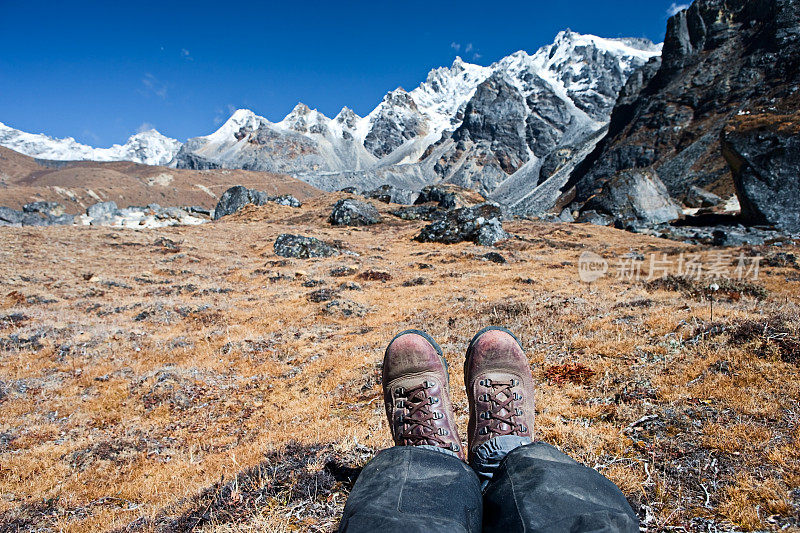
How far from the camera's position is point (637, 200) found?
45344 millimetres

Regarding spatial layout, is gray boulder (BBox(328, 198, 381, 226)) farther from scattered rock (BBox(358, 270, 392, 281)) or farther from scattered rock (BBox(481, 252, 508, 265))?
scattered rock (BBox(358, 270, 392, 281))

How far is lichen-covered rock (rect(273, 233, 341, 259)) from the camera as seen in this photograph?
24219 millimetres

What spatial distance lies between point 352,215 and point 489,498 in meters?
40.2

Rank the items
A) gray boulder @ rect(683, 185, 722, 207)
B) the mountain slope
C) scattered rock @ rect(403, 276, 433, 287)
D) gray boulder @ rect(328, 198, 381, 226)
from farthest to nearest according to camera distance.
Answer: the mountain slope → gray boulder @ rect(683, 185, 722, 207) → gray boulder @ rect(328, 198, 381, 226) → scattered rock @ rect(403, 276, 433, 287)

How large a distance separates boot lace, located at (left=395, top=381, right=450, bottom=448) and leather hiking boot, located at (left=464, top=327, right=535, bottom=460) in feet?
1.13

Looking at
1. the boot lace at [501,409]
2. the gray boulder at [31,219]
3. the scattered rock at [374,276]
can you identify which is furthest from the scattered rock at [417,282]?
the gray boulder at [31,219]

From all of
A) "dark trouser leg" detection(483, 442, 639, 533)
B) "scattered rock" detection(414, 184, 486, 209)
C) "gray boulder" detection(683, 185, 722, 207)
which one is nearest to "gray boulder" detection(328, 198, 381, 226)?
"scattered rock" detection(414, 184, 486, 209)

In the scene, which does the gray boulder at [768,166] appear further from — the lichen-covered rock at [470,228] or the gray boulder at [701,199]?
the lichen-covered rock at [470,228]

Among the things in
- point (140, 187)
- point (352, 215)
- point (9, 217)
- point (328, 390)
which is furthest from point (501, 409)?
point (140, 187)

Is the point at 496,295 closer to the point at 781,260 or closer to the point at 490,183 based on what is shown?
the point at 781,260

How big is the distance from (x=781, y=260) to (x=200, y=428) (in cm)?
2196

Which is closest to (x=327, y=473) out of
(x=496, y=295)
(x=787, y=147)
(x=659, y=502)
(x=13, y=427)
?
(x=659, y=502)

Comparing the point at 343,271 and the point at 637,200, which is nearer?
the point at 343,271

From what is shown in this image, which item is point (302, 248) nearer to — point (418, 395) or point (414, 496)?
point (418, 395)
